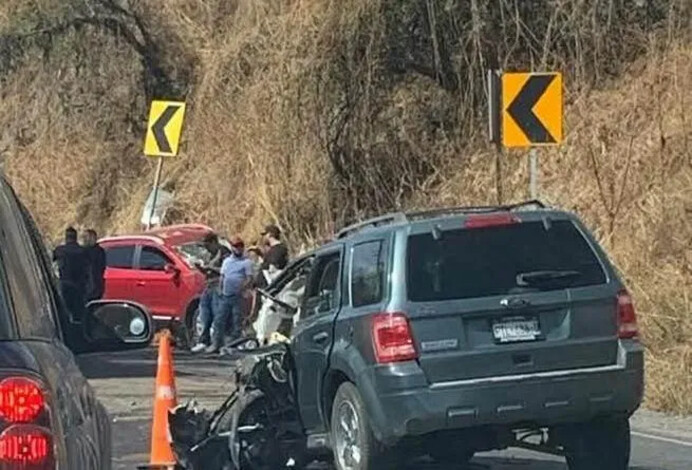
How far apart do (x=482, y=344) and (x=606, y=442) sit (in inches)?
46.7

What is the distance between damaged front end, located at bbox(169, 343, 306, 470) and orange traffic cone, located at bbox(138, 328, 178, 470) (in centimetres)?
12

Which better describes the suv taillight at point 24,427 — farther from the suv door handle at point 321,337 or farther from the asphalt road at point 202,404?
the suv door handle at point 321,337

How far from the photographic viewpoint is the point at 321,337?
11477 mm

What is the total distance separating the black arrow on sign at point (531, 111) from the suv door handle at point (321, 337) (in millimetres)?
4525

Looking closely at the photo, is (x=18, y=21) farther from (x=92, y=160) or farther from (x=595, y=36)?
(x=595, y=36)

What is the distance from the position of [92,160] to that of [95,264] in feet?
40.1

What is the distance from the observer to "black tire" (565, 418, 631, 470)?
436 inches

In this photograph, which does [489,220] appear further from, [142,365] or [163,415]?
[142,365]

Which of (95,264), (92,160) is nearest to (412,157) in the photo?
(95,264)

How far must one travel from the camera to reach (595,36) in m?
23.0

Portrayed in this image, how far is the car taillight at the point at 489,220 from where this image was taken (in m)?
10.9

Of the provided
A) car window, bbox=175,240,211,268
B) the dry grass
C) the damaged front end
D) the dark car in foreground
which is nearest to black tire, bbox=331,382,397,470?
the damaged front end

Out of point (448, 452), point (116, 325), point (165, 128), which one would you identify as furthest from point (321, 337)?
point (165, 128)

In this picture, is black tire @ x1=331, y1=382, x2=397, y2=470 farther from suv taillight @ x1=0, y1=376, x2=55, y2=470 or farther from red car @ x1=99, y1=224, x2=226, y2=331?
red car @ x1=99, y1=224, x2=226, y2=331
